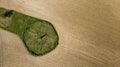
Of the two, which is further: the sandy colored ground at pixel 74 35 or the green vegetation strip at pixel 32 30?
the green vegetation strip at pixel 32 30

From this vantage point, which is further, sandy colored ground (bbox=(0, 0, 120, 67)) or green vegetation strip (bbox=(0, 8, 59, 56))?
green vegetation strip (bbox=(0, 8, 59, 56))

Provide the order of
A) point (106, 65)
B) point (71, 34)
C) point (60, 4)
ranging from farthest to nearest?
point (60, 4) < point (71, 34) < point (106, 65)

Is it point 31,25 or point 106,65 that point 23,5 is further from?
point 106,65

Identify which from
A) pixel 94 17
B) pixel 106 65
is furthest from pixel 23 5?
pixel 106 65

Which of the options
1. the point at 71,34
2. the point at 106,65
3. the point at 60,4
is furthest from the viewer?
the point at 60,4
